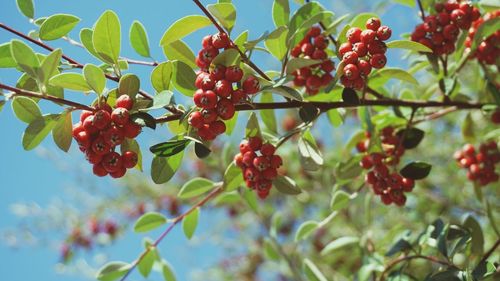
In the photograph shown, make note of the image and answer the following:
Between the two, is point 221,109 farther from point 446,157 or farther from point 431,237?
point 446,157

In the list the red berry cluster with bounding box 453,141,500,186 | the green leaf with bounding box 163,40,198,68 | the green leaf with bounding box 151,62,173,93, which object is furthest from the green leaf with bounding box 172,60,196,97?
→ the red berry cluster with bounding box 453,141,500,186

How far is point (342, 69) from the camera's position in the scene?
188 cm

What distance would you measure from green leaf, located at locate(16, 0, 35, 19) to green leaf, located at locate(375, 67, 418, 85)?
4.74 ft

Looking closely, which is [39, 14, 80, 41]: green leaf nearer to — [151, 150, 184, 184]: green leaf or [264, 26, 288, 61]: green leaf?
[151, 150, 184, 184]: green leaf

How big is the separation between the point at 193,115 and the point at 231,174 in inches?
23.2

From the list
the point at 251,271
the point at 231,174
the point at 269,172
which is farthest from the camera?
the point at 251,271

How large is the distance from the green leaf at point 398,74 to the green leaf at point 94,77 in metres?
1.22

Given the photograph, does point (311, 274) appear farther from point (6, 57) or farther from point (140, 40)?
point (6, 57)

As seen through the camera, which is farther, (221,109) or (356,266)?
(356,266)

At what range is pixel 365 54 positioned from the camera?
185cm

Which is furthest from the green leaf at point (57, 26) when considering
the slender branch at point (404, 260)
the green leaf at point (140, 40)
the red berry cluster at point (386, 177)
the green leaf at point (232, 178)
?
the slender branch at point (404, 260)

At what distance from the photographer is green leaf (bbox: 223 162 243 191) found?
7.41 feet

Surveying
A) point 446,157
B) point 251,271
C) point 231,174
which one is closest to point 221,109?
point 231,174

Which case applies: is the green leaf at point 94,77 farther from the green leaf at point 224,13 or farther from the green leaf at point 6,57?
the green leaf at point 224,13
